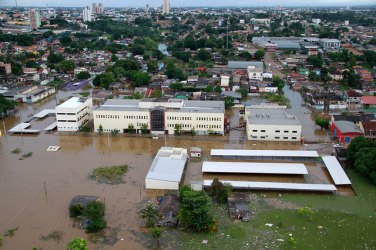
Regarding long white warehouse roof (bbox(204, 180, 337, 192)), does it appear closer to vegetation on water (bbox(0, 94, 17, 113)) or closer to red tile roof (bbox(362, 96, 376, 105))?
red tile roof (bbox(362, 96, 376, 105))

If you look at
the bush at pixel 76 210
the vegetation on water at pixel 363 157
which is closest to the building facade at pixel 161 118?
the vegetation on water at pixel 363 157

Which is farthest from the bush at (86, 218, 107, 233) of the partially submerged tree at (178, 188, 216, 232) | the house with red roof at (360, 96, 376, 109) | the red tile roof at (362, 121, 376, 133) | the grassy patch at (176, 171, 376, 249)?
the house with red roof at (360, 96, 376, 109)

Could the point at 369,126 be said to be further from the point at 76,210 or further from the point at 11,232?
the point at 11,232

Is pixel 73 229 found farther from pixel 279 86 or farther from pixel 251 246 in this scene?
pixel 279 86

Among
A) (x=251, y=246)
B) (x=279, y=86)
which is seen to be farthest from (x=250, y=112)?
(x=251, y=246)

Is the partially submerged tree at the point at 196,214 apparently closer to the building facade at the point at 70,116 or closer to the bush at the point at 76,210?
the bush at the point at 76,210
